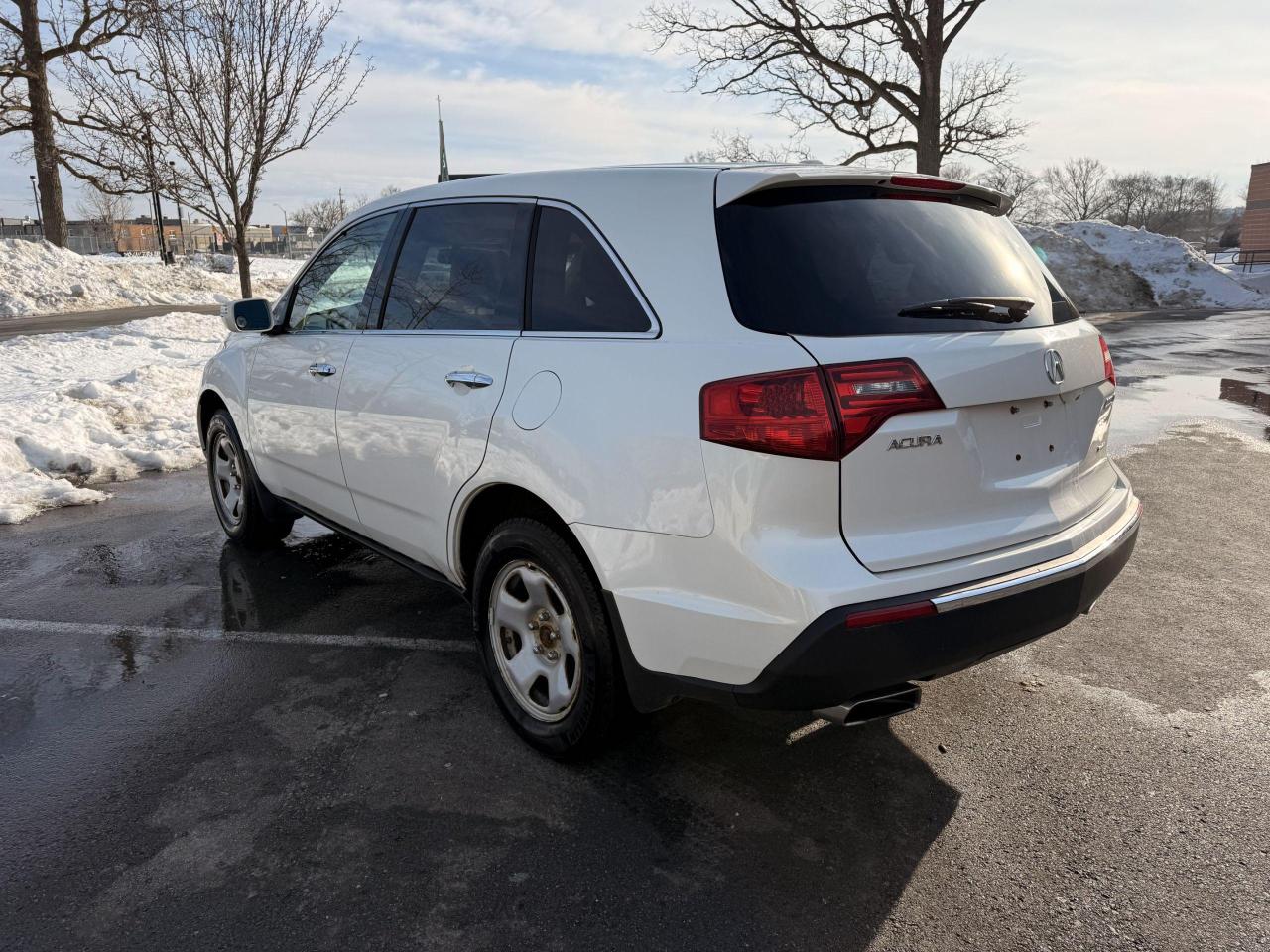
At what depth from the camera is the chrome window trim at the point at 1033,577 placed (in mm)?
2359

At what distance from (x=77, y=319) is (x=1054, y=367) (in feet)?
78.3

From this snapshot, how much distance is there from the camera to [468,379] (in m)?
3.16

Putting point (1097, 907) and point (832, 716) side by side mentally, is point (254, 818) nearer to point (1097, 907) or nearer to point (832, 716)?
point (832, 716)

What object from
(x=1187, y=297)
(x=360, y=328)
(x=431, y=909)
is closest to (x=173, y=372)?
(x=360, y=328)

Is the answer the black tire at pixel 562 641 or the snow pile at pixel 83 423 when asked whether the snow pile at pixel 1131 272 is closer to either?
the snow pile at pixel 83 423

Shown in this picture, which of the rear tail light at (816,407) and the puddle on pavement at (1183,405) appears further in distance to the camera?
the puddle on pavement at (1183,405)

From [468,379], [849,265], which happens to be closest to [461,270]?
[468,379]

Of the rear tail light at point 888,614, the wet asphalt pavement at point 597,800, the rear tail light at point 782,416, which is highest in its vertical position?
the rear tail light at point 782,416

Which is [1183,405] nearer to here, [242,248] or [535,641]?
[535,641]

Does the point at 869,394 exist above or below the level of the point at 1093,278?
below

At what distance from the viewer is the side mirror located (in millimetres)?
4676

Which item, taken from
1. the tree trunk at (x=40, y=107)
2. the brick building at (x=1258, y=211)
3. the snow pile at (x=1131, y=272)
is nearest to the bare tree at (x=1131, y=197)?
the brick building at (x=1258, y=211)

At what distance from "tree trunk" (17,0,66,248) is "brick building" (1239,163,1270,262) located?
68634 millimetres

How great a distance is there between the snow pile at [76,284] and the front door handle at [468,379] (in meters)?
24.6
